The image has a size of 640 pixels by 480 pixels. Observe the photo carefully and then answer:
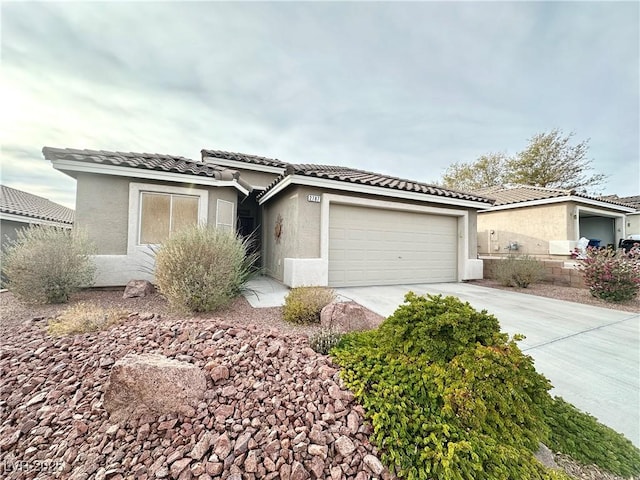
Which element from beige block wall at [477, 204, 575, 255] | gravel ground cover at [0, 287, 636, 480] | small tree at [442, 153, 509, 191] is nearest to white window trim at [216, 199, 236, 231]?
gravel ground cover at [0, 287, 636, 480]

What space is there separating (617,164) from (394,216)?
79.1 feet

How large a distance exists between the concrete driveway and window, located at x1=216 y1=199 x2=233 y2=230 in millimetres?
4539

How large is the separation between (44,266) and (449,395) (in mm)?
7548

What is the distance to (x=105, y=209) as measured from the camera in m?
7.07

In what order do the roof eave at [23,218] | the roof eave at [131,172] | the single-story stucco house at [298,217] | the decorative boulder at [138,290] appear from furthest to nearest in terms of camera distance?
the roof eave at [23,218], the single-story stucco house at [298,217], the roof eave at [131,172], the decorative boulder at [138,290]

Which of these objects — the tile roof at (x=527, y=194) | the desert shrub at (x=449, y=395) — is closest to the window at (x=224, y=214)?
the desert shrub at (x=449, y=395)

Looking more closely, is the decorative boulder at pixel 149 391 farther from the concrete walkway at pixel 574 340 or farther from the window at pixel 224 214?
the window at pixel 224 214

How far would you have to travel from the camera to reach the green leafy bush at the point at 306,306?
4660mm

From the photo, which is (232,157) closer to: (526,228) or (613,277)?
(613,277)

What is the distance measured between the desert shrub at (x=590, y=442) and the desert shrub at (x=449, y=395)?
0.18m

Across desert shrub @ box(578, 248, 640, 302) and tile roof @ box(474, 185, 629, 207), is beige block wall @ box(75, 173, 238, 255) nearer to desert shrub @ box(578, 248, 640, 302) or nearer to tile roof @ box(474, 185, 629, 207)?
desert shrub @ box(578, 248, 640, 302)

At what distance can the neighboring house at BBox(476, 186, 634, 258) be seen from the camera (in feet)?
41.8

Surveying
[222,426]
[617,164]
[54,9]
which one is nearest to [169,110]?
[54,9]

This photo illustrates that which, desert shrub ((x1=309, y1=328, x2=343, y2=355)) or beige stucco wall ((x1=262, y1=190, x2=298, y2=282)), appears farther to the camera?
beige stucco wall ((x1=262, y1=190, x2=298, y2=282))
